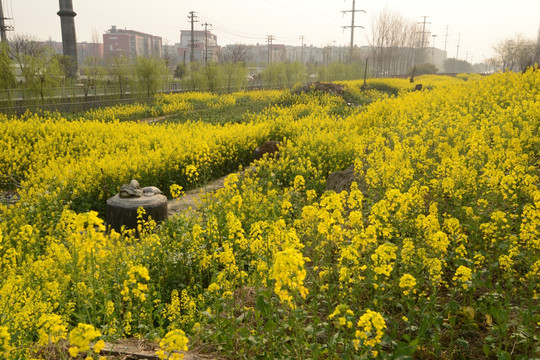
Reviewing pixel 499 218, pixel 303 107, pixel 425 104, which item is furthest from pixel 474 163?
pixel 303 107

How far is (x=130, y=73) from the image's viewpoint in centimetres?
2972

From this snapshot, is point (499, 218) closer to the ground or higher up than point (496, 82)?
closer to the ground

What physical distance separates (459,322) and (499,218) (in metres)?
1.13

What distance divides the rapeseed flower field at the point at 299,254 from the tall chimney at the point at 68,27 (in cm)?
2491

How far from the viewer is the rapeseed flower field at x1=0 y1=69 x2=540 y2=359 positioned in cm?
298

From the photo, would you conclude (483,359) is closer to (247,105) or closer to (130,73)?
(247,105)

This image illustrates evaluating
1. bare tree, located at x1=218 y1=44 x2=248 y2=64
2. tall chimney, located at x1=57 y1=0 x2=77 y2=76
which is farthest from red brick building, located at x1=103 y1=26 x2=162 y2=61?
tall chimney, located at x1=57 y1=0 x2=77 y2=76

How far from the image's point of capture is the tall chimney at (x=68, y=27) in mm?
32781

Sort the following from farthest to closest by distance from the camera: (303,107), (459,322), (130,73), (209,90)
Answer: (209,90) < (130,73) < (303,107) < (459,322)

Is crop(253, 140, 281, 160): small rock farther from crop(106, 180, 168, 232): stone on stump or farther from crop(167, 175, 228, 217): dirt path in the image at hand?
crop(106, 180, 168, 232): stone on stump

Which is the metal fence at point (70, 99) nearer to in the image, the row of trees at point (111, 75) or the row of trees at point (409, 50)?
the row of trees at point (111, 75)

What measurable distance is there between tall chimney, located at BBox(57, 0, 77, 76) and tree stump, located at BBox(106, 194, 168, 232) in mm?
29382

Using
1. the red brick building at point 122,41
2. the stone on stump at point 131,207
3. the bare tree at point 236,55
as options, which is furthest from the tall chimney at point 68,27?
the red brick building at point 122,41

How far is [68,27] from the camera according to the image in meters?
33.2
